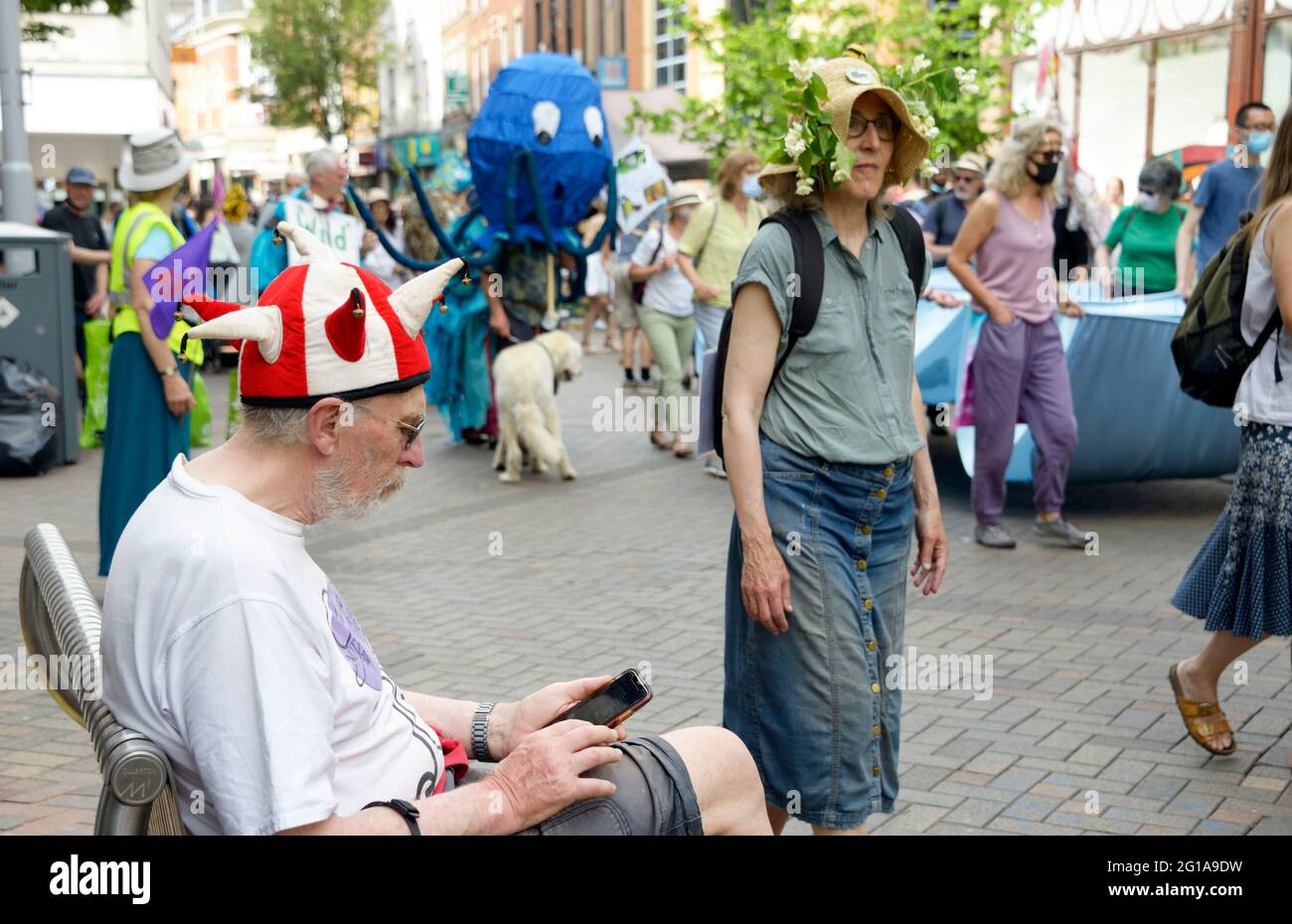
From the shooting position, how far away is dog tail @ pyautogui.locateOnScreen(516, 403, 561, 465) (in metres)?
10.2

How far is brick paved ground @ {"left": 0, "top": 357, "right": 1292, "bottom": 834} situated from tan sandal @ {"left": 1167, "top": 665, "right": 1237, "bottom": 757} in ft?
0.17

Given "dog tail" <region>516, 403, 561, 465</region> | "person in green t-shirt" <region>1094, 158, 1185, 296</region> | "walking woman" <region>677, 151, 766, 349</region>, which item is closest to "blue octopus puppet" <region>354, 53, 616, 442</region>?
"walking woman" <region>677, 151, 766, 349</region>

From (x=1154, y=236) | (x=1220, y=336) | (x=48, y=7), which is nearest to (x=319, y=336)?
(x=1220, y=336)

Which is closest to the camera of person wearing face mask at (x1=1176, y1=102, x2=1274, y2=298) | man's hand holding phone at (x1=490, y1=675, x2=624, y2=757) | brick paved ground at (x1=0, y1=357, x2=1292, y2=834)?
man's hand holding phone at (x1=490, y1=675, x2=624, y2=757)

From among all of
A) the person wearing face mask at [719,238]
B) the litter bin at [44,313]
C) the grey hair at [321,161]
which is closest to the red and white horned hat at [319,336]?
the grey hair at [321,161]

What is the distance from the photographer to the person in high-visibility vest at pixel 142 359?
6.62 metres

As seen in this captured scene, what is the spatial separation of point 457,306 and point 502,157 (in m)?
1.31

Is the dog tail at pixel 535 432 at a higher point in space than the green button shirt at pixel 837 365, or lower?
lower

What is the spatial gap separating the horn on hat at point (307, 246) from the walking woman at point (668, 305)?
8.63 m

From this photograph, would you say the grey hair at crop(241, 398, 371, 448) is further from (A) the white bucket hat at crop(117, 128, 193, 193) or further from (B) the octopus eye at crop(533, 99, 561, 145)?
(B) the octopus eye at crop(533, 99, 561, 145)

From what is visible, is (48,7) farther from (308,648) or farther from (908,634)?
(308,648)

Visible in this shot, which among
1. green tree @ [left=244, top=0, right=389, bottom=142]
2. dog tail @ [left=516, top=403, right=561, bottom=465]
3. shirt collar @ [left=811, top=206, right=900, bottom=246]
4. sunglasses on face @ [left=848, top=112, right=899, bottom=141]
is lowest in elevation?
dog tail @ [left=516, top=403, right=561, bottom=465]

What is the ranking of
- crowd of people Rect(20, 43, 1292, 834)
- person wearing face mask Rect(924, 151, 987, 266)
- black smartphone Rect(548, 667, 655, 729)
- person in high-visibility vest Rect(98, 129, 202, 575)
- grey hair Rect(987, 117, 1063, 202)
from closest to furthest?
crowd of people Rect(20, 43, 1292, 834) < black smartphone Rect(548, 667, 655, 729) < person in high-visibility vest Rect(98, 129, 202, 575) < grey hair Rect(987, 117, 1063, 202) < person wearing face mask Rect(924, 151, 987, 266)

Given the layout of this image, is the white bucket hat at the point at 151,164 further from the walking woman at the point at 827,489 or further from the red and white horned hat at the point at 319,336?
the red and white horned hat at the point at 319,336
